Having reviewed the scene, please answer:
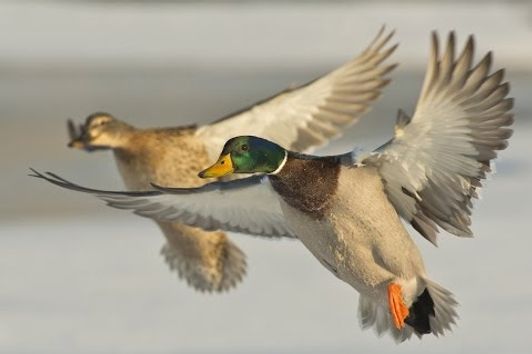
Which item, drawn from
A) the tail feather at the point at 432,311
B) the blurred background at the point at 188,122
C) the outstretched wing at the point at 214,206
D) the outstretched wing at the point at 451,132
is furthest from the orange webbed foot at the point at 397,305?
the outstretched wing at the point at 214,206

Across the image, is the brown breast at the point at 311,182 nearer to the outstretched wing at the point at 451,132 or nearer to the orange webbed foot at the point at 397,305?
the outstretched wing at the point at 451,132

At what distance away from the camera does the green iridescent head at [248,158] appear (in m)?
5.02

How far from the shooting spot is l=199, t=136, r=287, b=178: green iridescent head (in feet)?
16.5

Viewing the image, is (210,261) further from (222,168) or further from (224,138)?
(222,168)

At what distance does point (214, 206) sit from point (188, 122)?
606 centimetres

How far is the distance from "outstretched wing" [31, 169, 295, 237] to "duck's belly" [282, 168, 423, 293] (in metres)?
0.44

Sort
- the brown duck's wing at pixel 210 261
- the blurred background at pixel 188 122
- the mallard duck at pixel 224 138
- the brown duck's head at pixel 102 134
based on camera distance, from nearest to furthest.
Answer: the blurred background at pixel 188 122 < the mallard duck at pixel 224 138 < the brown duck's wing at pixel 210 261 < the brown duck's head at pixel 102 134

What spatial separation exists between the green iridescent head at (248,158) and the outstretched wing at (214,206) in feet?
1.09

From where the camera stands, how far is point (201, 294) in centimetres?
707

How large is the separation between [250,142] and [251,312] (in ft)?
5.38

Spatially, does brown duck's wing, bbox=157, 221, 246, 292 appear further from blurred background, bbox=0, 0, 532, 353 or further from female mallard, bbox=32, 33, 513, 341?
female mallard, bbox=32, 33, 513, 341

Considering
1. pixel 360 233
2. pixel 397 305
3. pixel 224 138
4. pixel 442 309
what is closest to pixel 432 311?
pixel 442 309

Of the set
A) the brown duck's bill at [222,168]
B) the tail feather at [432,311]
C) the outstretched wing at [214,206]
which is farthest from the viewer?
the outstretched wing at [214,206]

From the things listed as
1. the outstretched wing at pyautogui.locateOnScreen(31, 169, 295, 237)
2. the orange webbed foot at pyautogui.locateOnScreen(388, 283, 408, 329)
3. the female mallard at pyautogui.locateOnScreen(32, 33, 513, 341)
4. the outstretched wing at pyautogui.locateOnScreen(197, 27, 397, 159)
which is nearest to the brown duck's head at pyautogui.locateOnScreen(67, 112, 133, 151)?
the outstretched wing at pyautogui.locateOnScreen(197, 27, 397, 159)
